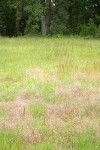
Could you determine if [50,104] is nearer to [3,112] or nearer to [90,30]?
[3,112]

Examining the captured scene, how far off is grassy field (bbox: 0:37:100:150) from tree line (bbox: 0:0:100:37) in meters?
18.9

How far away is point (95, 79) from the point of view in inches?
472

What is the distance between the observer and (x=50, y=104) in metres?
8.95

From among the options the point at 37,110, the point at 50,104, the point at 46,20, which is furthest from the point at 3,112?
the point at 46,20

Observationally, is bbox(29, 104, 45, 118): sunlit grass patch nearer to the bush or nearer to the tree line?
the tree line

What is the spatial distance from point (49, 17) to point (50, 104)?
1068 inches

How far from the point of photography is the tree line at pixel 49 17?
34438 millimetres

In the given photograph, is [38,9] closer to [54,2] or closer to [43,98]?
[54,2]

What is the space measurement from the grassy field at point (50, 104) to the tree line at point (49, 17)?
18.9 metres

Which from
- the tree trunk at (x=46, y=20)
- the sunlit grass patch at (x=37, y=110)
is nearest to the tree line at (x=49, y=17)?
the tree trunk at (x=46, y=20)

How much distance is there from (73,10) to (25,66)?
30118 millimetres

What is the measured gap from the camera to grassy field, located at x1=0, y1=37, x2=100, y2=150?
260 inches

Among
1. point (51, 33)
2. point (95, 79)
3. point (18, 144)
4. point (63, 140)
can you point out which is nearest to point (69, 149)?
point (63, 140)

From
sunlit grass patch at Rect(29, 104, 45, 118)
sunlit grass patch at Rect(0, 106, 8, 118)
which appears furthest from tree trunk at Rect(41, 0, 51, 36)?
sunlit grass patch at Rect(0, 106, 8, 118)
